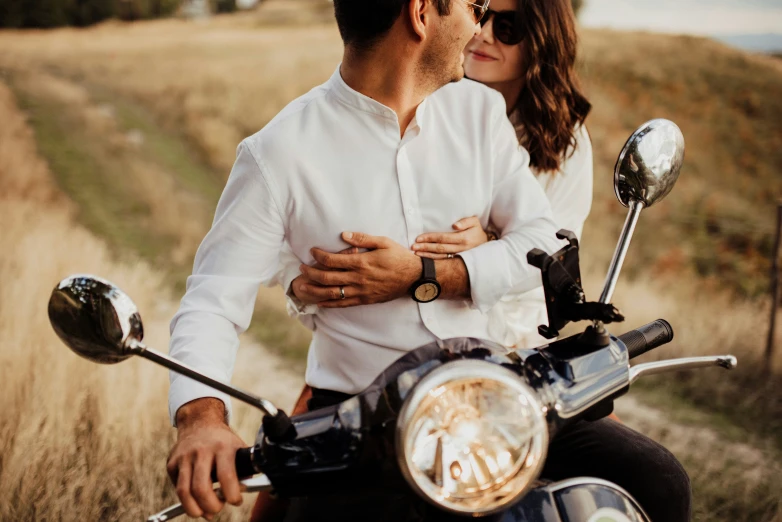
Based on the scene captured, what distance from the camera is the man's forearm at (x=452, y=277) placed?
1.83 metres

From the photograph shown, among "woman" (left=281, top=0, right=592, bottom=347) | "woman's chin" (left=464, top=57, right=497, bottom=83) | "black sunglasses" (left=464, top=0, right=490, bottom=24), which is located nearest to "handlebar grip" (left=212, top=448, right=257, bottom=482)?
"black sunglasses" (left=464, top=0, right=490, bottom=24)

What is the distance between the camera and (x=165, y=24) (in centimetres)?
1448

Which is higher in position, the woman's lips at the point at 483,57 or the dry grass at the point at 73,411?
the woman's lips at the point at 483,57

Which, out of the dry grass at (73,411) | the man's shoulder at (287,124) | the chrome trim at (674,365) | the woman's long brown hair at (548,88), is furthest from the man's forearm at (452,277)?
the dry grass at (73,411)

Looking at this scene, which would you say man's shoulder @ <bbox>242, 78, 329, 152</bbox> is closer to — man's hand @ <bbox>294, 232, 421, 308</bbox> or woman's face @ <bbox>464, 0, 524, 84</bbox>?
man's hand @ <bbox>294, 232, 421, 308</bbox>

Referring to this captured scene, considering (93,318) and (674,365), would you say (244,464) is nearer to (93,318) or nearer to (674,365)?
(93,318)

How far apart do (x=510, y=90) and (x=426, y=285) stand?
4.68 ft

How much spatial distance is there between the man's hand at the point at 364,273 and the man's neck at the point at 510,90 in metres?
1.32

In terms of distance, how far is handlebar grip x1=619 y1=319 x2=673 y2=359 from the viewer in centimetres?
138

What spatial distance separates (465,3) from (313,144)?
21.2 inches

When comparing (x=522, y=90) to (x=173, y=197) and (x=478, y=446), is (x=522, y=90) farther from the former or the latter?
(x=173, y=197)

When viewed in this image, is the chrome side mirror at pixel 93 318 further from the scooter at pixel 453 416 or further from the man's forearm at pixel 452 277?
the man's forearm at pixel 452 277

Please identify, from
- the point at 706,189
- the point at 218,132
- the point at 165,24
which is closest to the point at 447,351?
the point at 218,132

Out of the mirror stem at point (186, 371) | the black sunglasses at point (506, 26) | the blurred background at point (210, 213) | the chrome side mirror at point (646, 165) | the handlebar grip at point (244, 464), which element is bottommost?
the blurred background at point (210, 213)
